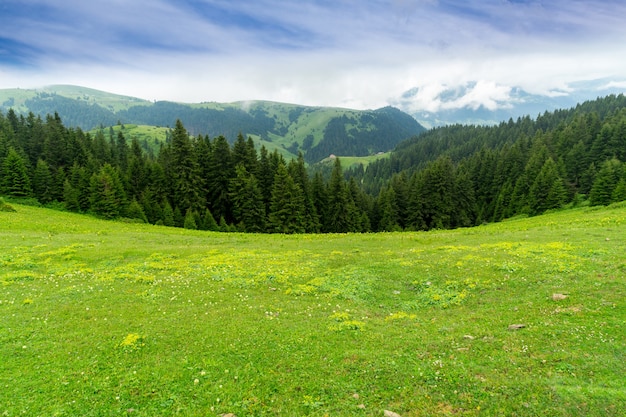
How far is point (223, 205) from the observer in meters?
72.4

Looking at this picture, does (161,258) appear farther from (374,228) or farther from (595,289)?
(374,228)

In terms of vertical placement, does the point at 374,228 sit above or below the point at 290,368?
below

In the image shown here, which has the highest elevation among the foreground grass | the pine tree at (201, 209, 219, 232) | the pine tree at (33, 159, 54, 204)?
the foreground grass

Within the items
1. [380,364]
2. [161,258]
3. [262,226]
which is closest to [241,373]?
[380,364]

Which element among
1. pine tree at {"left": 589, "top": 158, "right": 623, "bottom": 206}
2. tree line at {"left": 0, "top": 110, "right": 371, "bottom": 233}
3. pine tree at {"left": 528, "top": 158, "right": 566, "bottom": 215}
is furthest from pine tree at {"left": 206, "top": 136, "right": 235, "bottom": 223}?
pine tree at {"left": 589, "top": 158, "right": 623, "bottom": 206}

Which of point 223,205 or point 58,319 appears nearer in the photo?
point 58,319

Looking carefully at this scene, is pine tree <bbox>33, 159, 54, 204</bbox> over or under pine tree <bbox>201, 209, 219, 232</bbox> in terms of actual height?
over

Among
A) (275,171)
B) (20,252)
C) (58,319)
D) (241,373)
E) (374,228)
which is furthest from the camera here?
(374,228)

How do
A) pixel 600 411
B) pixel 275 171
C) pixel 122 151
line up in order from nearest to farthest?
pixel 600 411
pixel 275 171
pixel 122 151

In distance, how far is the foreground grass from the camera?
9250mm

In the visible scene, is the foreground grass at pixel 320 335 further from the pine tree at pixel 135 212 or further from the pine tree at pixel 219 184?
the pine tree at pixel 219 184

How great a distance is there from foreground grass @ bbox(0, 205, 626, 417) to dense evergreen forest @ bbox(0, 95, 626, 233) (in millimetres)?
43403

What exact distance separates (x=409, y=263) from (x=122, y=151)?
5010 inches

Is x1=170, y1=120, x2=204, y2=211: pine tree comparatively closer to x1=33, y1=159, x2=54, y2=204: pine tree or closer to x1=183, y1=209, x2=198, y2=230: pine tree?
x1=183, y1=209, x2=198, y2=230: pine tree
